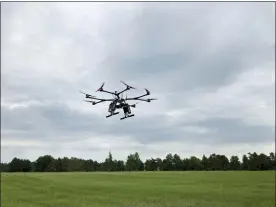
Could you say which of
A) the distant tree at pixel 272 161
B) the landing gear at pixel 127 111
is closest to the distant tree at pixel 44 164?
the distant tree at pixel 272 161

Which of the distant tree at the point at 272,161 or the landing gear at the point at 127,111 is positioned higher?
the distant tree at the point at 272,161

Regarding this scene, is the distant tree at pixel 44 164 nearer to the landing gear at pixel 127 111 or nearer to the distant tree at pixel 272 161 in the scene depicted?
the distant tree at pixel 272 161

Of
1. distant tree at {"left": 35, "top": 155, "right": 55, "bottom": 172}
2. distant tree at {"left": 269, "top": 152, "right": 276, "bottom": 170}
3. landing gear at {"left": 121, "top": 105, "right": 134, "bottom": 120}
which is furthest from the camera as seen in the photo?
distant tree at {"left": 35, "top": 155, "right": 55, "bottom": 172}

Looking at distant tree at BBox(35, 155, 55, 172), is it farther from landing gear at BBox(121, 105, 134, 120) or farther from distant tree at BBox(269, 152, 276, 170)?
landing gear at BBox(121, 105, 134, 120)

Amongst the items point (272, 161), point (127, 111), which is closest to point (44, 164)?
point (272, 161)

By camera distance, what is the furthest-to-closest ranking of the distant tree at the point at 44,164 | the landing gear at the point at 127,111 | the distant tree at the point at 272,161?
1. the distant tree at the point at 44,164
2. the distant tree at the point at 272,161
3. the landing gear at the point at 127,111

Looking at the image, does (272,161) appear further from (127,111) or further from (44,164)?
(127,111)

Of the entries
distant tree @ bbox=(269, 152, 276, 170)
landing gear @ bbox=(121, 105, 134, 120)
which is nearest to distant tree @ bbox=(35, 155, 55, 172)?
distant tree @ bbox=(269, 152, 276, 170)

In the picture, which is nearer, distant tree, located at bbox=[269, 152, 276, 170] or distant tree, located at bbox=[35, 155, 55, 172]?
distant tree, located at bbox=[269, 152, 276, 170]

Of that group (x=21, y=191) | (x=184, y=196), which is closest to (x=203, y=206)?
(x=184, y=196)

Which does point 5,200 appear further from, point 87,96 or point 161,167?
point 161,167

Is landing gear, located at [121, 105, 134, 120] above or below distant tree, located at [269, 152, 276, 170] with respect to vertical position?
below
